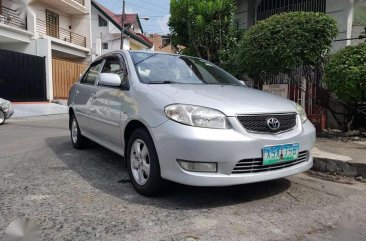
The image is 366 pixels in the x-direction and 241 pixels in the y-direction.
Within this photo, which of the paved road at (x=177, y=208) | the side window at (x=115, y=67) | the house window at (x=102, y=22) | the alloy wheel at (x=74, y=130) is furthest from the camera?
the house window at (x=102, y=22)

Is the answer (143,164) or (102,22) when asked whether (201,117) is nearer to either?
(143,164)

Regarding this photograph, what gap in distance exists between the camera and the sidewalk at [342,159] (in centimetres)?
483

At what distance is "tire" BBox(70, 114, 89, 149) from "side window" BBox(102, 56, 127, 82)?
1455mm

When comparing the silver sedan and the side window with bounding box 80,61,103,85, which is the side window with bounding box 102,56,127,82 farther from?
the silver sedan

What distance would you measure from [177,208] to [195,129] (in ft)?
2.55

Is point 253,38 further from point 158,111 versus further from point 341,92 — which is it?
point 158,111

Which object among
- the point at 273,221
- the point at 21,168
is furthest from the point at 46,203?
the point at 273,221

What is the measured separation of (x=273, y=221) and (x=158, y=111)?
1422 millimetres

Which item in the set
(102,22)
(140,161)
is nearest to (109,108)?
(140,161)

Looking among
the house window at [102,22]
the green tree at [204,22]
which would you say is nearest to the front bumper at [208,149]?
the green tree at [204,22]

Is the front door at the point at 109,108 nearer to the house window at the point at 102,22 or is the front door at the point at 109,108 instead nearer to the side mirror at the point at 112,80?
the side mirror at the point at 112,80

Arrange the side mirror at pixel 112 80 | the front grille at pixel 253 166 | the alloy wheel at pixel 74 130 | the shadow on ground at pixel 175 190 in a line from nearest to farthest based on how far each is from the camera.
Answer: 1. the front grille at pixel 253 166
2. the shadow on ground at pixel 175 190
3. the side mirror at pixel 112 80
4. the alloy wheel at pixel 74 130

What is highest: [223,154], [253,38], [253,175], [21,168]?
[253,38]

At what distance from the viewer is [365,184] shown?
457 cm
